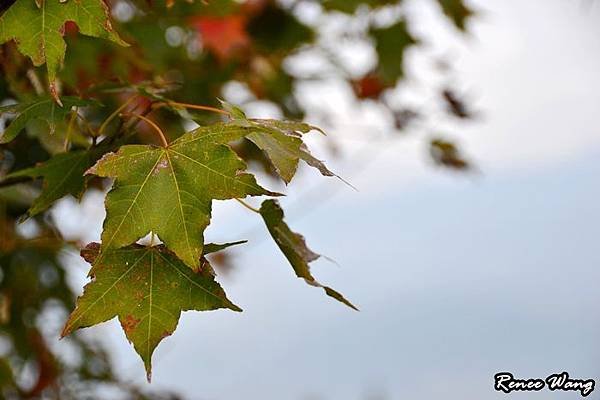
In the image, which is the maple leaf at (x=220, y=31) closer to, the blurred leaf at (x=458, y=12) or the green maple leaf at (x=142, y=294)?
the blurred leaf at (x=458, y=12)

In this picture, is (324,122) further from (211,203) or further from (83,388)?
(211,203)

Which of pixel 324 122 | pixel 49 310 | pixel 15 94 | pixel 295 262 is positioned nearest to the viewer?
pixel 295 262

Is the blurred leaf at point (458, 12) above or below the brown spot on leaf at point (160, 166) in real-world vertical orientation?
above

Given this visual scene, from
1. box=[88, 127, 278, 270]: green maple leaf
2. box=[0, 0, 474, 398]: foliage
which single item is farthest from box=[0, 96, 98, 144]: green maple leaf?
box=[88, 127, 278, 270]: green maple leaf

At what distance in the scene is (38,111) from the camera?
34.9 inches

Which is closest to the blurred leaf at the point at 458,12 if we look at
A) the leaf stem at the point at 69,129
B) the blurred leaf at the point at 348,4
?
the blurred leaf at the point at 348,4

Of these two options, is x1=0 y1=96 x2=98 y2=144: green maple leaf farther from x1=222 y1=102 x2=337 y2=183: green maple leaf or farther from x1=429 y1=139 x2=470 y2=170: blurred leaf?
x1=429 y1=139 x2=470 y2=170: blurred leaf

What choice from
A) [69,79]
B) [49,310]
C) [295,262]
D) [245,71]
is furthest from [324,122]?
[295,262]

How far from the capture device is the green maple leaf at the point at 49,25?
80 cm

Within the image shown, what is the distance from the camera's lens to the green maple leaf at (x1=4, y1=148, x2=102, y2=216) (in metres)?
0.90

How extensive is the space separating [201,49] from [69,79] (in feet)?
3.67

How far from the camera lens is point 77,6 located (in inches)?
31.9

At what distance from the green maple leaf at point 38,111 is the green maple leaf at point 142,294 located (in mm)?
146

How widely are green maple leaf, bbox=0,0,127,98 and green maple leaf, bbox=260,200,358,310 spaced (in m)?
0.21
